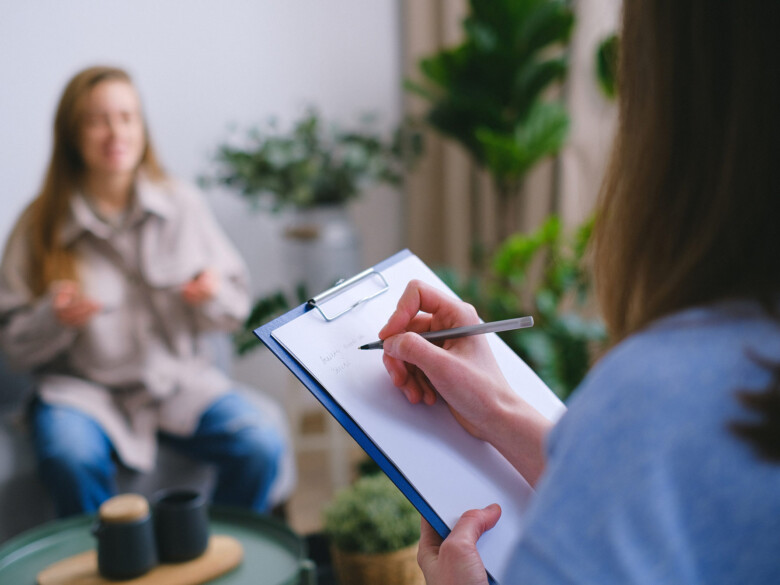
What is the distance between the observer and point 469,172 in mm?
2695

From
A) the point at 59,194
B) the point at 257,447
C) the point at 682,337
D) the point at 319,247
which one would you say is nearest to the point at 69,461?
the point at 257,447

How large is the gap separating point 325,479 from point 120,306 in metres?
1.10

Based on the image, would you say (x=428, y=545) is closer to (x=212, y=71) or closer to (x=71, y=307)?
(x=71, y=307)

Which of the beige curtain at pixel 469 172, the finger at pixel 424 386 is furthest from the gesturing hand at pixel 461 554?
the beige curtain at pixel 469 172

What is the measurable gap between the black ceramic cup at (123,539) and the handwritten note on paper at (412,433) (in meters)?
0.55

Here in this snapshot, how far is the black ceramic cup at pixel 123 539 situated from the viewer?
105 centimetres

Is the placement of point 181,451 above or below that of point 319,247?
below

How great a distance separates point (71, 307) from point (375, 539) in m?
0.87

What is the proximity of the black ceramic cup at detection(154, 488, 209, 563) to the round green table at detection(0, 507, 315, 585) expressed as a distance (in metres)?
0.07

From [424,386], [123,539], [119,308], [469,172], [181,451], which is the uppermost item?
[424,386]

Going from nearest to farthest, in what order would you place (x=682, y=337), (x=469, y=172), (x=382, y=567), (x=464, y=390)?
1. (x=682, y=337)
2. (x=464, y=390)
3. (x=382, y=567)
4. (x=469, y=172)

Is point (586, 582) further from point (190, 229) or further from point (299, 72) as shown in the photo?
point (299, 72)

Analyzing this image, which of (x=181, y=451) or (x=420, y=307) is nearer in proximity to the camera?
(x=420, y=307)

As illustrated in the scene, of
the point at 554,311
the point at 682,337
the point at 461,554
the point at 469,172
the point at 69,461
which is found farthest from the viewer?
the point at 469,172
